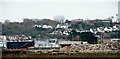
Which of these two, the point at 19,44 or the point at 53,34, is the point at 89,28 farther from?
the point at 19,44

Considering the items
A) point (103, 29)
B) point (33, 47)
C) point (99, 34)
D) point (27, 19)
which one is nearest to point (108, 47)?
point (33, 47)

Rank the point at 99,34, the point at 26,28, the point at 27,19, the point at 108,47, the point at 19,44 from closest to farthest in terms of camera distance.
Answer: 1. the point at 108,47
2. the point at 19,44
3. the point at 99,34
4. the point at 26,28
5. the point at 27,19

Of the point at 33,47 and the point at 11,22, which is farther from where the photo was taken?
the point at 11,22

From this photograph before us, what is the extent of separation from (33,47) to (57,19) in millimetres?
10008

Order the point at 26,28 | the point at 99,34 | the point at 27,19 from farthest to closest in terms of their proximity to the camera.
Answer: the point at 27,19, the point at 26,28, the point at 99,34

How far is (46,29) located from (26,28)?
1.71 metres

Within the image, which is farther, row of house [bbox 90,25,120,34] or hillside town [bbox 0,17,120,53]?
row of house [bbox 90,25,120,34]

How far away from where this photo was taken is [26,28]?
25938 mm

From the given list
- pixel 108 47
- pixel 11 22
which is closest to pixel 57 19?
pixel 11 22

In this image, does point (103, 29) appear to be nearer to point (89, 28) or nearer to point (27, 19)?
point (89, 28)

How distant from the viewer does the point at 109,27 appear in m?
26.6

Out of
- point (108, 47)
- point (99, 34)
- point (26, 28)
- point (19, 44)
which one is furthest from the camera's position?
point (26, 28)

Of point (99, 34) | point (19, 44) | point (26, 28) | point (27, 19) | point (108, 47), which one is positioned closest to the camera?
point (108, 47)

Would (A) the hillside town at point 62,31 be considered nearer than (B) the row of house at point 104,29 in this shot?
Yes
